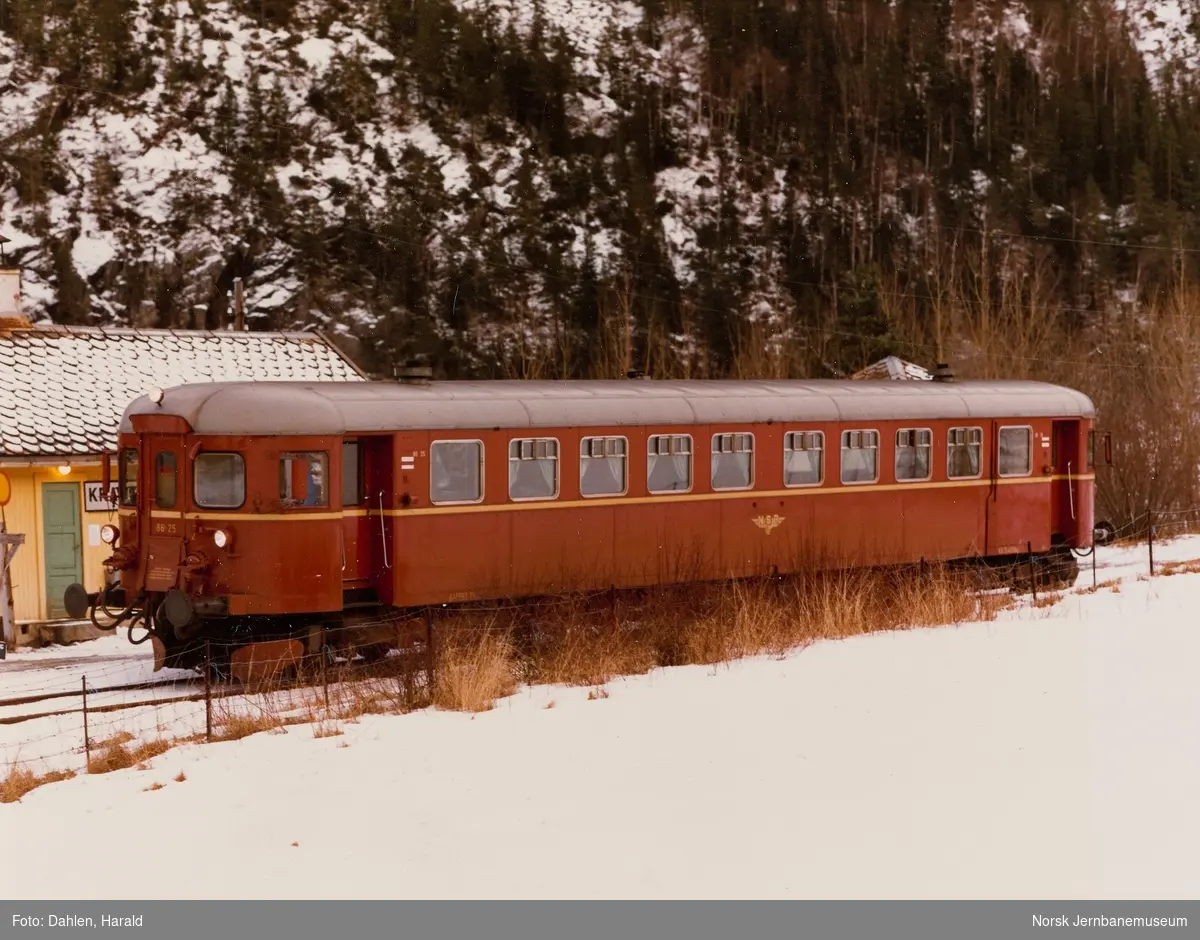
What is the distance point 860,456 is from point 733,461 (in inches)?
84.0

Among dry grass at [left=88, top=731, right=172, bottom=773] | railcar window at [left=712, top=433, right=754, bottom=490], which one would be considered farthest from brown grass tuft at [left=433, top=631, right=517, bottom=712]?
railcar window at [left=712, top=433, right=754, bottom=490]

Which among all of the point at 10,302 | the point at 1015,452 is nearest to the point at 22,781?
the point at 10,302

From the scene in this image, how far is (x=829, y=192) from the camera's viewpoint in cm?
9506

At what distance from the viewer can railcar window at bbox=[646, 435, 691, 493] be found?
1844cm

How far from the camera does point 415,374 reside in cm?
1770

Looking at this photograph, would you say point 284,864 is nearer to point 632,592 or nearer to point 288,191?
point 632,592

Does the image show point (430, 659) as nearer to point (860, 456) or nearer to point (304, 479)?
point (304, 479)

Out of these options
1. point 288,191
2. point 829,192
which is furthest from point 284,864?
point 829,192

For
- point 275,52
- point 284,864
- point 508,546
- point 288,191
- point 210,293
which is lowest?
point 284,864

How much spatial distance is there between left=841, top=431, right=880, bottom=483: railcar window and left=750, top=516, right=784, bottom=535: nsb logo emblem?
49.0 inches

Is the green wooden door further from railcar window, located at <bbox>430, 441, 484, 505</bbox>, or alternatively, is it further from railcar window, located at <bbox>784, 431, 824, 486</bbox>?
railcar window, located at <bbox>784, 431, 824, 486</bbox>

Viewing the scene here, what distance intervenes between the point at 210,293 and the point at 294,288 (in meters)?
4.08

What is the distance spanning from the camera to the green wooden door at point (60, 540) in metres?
21.4

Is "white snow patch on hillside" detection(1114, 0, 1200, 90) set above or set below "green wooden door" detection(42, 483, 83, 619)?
above
